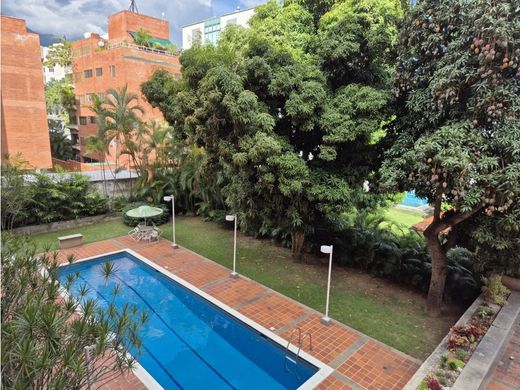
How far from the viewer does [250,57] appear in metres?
8.68

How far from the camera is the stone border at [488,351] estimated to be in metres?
5.17

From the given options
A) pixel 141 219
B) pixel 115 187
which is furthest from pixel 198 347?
pixel 115 187

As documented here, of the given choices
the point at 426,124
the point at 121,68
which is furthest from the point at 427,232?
the point at 121,68

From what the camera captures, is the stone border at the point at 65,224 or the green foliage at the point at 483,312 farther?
the stone border at the point at 65,224

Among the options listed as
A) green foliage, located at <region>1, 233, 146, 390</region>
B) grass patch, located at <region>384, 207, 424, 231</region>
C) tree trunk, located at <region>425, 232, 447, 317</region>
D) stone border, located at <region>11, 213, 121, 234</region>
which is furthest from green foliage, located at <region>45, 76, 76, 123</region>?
tree trunk, located at <region>425, 232, 447, 317</region>

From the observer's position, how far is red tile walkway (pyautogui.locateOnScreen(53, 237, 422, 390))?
598 cm

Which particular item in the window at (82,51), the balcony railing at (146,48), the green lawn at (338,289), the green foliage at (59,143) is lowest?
the green lawn at (338,289)

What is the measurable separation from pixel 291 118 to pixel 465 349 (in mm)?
5999

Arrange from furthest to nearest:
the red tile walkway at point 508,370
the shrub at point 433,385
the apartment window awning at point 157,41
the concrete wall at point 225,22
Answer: the concrete wall at point 225,22
the apartment window awning at point 157,41
the red tile walkway at point 508,370
the shrub at point 433,385

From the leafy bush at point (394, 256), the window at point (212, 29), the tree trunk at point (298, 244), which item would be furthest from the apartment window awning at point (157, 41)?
the leafy bush at point (394, 256)

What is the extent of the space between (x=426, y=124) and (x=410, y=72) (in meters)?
1.19

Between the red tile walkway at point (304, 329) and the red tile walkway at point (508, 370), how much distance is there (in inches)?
51.2

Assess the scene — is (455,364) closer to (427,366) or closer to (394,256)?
(427,366)

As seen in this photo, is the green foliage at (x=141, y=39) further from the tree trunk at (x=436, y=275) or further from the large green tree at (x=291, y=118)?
the tree trunk at (x=436, y=275)
